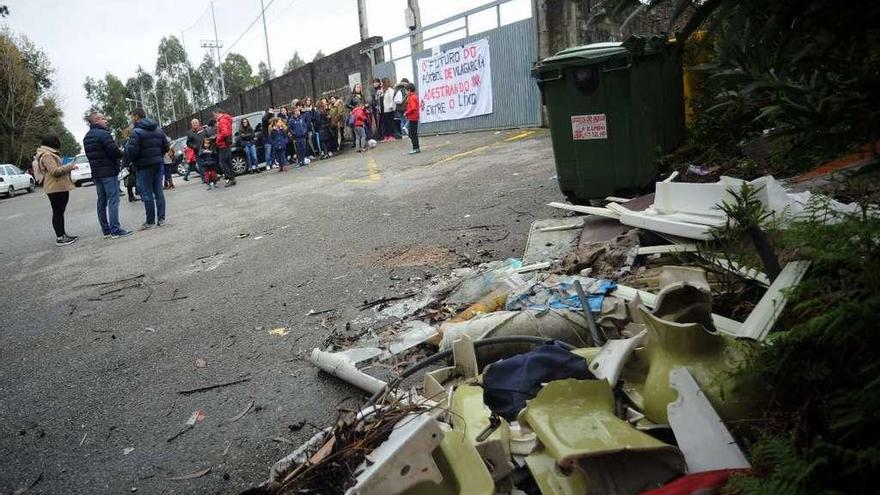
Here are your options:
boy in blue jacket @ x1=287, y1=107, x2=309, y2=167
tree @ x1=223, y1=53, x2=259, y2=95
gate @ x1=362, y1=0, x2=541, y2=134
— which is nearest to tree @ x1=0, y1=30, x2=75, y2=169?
boy in blue jacket @ x1=287, y1=107, x2=309, y2=167

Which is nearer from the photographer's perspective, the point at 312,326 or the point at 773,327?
the point at 773,327

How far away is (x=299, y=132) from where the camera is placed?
1602 centimetres

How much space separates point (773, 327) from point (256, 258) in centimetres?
546

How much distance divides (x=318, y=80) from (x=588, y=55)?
68.0 feet

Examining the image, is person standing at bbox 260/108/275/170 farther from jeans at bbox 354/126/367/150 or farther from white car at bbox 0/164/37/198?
white car at bbox 0/164/37/198

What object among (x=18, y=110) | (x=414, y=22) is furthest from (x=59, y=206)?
(x=18, y=110)

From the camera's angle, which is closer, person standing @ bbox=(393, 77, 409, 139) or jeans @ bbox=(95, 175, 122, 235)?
jeans @ bbox=(95, 175, 122, 235)

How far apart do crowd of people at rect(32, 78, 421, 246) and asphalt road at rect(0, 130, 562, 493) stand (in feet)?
2.42

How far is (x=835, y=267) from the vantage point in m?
1.89

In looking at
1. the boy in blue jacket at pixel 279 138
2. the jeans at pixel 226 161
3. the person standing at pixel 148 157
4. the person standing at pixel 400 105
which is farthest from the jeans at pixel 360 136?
the person standing at pixel 148 157

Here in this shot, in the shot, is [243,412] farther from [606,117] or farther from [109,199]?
[109,199]

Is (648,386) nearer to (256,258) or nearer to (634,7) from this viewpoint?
(634,7)

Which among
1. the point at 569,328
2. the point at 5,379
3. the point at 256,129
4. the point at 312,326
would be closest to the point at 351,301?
the point at 312,326

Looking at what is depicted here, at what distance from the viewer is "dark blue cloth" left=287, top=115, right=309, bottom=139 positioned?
1588cm
